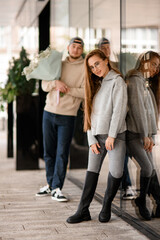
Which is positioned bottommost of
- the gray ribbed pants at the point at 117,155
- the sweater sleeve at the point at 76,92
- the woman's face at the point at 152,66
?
the gray ribbed pants at the point at 117,155

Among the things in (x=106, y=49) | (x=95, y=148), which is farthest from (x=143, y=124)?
(x=106, y=49)

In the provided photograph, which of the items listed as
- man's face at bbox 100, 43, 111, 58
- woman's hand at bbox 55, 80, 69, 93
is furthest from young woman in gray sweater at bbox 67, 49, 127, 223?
woman's hand at bbox 55, 80, 69, 93

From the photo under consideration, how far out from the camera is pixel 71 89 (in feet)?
12.6

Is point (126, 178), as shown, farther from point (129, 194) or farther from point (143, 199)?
point (143, 199)

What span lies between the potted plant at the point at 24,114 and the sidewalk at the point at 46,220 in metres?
1.13

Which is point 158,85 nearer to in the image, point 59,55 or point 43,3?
point 59,55

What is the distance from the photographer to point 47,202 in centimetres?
373

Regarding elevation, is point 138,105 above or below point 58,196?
above

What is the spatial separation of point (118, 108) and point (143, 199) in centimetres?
68

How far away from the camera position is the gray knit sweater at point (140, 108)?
2.66 metres

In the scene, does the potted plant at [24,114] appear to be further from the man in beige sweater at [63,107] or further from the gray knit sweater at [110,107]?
the gray knit sweater at [110,107]

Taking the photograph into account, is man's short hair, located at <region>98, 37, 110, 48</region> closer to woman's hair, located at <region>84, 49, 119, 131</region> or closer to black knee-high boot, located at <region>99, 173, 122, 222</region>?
woman's hair, located at <region>84, 49, 119, 131</region>

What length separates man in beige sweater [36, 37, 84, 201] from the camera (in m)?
3.83

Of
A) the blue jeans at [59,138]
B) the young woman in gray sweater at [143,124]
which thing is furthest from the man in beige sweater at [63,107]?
the young woman in gray sweater at [143,124]
